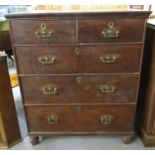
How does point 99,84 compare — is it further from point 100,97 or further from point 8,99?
point 8,99

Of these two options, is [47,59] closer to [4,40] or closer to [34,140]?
[4,40]

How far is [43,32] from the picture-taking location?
1.16 meters

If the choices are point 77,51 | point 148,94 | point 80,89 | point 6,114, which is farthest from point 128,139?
point 6,114

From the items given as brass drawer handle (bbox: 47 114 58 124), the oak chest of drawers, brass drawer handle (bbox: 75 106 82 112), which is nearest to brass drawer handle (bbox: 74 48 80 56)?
the oak chest of drawers

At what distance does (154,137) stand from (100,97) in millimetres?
533

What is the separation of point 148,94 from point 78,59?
59 cm

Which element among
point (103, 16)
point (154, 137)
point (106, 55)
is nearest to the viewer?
point (103, 16)

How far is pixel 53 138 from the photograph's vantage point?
1.64m

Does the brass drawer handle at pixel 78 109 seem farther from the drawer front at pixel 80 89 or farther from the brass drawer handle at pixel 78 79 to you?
the brass drawer handle at pixel 78 79

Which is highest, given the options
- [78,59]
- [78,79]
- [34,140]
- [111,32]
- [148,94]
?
[111,32]

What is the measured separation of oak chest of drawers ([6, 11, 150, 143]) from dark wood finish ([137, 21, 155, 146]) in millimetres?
125

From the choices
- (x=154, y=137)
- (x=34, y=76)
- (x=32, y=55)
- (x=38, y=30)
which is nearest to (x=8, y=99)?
(x=34, y=76)

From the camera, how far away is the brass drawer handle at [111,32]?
3.75ft

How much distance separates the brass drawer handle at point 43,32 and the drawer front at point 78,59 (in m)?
0.08
